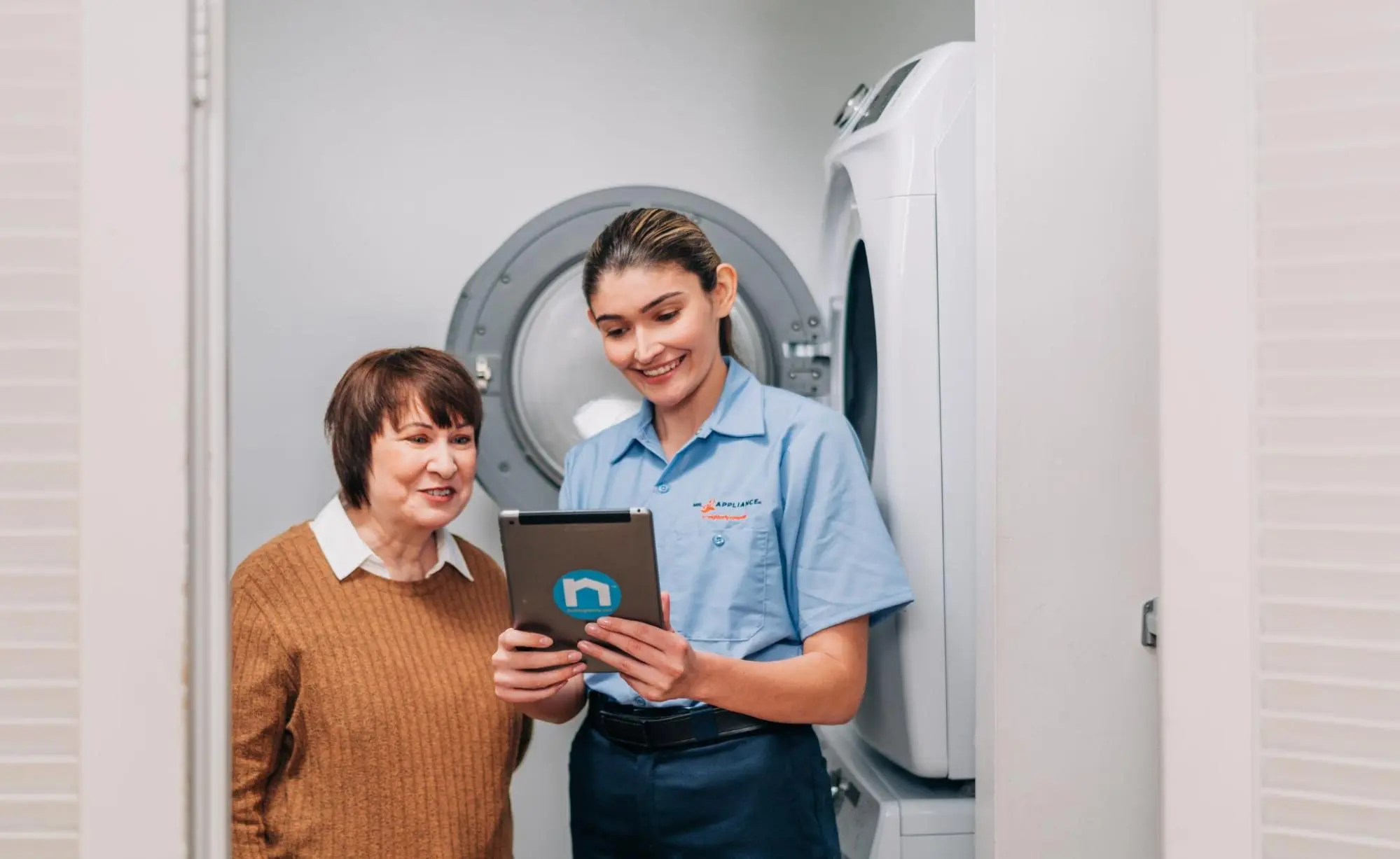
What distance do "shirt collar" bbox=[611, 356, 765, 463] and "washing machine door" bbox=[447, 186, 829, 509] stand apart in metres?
0.48

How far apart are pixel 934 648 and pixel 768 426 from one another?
442 mm

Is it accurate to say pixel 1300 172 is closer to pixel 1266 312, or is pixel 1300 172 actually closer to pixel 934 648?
pixel 1266 312

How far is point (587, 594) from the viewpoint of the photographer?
56.4 inches

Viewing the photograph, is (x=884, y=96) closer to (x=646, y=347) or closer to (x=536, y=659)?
(x=646, y=347)

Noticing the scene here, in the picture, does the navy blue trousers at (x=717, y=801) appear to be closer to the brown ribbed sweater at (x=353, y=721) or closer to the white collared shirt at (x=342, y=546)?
the brown ribbed sweater at (x=353, y=721)

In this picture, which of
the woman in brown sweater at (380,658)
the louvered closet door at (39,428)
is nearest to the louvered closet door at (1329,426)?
the louvered closet door at (39,428)

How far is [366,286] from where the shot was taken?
2.42 meters

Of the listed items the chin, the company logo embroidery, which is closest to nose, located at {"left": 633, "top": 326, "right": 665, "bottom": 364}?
the company logo embroidery

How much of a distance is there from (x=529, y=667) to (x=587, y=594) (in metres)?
0.16

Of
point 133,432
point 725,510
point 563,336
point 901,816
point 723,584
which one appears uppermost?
point 563,336

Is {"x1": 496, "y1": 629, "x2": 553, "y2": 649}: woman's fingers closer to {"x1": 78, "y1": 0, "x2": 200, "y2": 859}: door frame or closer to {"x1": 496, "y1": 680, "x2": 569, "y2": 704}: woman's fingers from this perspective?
{"x1": 496, "y1": 680, "x2": 569, "y2": 704}: woman's fingers

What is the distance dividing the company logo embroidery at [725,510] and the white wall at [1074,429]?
0.44 metres

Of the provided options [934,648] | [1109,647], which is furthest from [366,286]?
[1109,647]

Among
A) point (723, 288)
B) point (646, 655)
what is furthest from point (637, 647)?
point (723, 288)
